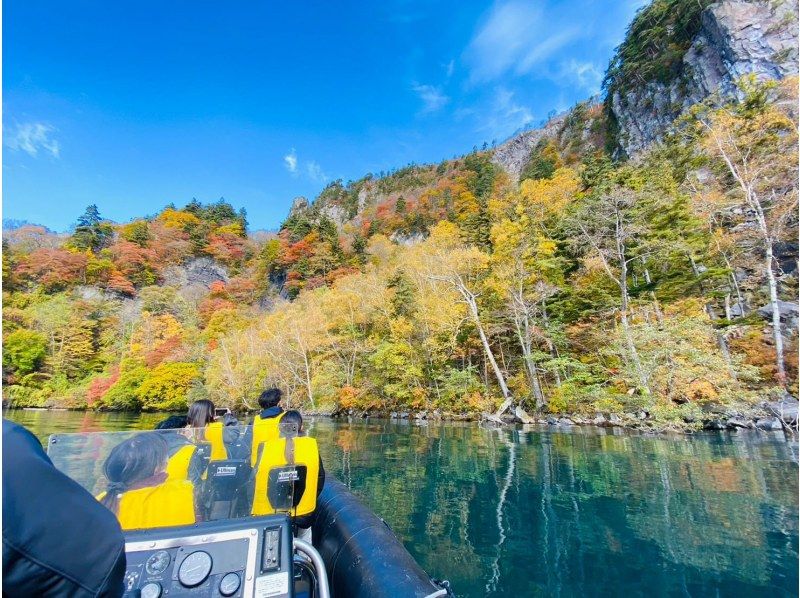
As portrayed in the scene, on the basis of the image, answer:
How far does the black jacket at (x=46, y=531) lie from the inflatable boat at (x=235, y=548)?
1.44ft

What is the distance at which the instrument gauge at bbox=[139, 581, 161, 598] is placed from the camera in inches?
67.1

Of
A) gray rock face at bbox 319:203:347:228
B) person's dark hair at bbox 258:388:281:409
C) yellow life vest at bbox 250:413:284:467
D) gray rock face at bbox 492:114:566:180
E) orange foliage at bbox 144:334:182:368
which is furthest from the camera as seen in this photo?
gray rock face at bbox 319:203:347:228

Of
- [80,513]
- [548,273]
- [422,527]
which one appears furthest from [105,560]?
[548,273]

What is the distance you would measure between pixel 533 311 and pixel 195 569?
17.8 m

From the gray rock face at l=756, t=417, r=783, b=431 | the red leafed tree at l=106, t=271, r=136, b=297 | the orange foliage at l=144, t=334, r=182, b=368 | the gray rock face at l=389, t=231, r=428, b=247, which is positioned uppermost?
the gray rock face at l=389, t=231, r=428, b=247

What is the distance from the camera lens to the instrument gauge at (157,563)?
1.78m

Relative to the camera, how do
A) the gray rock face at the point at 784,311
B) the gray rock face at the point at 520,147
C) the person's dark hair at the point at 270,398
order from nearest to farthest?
the person's dark hair at the point at 270,398, the gray rock face at the point at 784,311, the gray rock face at the point at 520,147

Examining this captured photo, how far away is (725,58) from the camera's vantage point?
2416cm

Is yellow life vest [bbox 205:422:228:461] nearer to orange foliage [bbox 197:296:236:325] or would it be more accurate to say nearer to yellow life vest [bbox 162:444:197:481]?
yellow life vest [bbox 162:444:197:481]

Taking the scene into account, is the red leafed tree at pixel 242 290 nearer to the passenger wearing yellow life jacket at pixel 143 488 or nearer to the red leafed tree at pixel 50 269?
the red leafed tree at pixel 50 269

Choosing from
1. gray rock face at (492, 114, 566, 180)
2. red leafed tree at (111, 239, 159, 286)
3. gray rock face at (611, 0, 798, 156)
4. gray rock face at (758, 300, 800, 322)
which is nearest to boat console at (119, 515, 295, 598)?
gray rock face at (758, 300, 800, 322)

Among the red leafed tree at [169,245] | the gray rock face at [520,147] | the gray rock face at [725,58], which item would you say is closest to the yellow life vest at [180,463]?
the gray rock face at [725,58]

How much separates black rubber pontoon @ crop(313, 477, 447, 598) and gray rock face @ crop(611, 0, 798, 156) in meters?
25.3

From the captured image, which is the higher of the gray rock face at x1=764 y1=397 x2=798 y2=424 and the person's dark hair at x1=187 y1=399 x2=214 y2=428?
the person's dark hair at x1=187 y1=399 x2=214 y2=428
